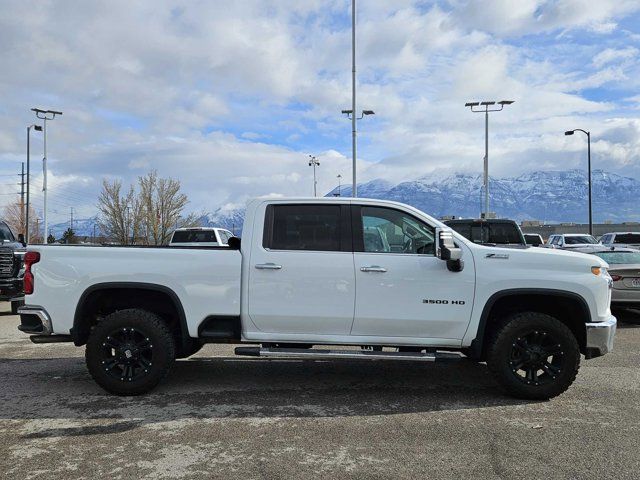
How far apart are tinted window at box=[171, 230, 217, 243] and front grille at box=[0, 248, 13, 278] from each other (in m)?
8.41

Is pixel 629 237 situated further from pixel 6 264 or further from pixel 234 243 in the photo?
pixel 6 264

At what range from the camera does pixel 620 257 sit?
10867 millimetres

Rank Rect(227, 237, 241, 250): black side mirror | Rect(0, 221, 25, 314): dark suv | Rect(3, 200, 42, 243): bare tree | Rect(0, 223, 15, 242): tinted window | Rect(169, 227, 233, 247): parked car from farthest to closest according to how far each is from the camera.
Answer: Rect(3, 200, 42, 243): bare tree → Rect(169, 227, 233, 247): parked car → Rect(0, 223, 15, 242): tinted window → Rect(0, 221, 25, 314): dark suv → Rect(227, 237, 241, 250): black side mirror

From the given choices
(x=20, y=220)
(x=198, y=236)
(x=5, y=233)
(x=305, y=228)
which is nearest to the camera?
(x=305, y=228)

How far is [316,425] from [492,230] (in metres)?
7.81

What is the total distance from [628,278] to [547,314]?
5413 mm

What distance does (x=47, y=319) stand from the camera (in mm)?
5629

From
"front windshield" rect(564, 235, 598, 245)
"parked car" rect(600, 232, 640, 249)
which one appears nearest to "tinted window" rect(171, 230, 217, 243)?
"parked car" rect(600, 232, 640, 249)

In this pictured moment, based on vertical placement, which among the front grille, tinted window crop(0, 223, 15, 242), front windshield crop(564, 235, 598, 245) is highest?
front windshield crop(564, 235, 598, 245)

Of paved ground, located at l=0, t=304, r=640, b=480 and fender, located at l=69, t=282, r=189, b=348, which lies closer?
paved ground, located at l=0, t=304, r=640, b=480

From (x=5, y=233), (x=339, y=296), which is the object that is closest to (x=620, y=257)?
(x=339, y=296)

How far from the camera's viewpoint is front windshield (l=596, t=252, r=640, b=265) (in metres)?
10.6

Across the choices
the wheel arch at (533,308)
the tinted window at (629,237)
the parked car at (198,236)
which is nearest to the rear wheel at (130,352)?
the wheel arch at (533,308)

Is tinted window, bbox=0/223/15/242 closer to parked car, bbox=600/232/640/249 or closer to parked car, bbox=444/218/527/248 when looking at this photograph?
parked car, bbox=444/218/527/248
